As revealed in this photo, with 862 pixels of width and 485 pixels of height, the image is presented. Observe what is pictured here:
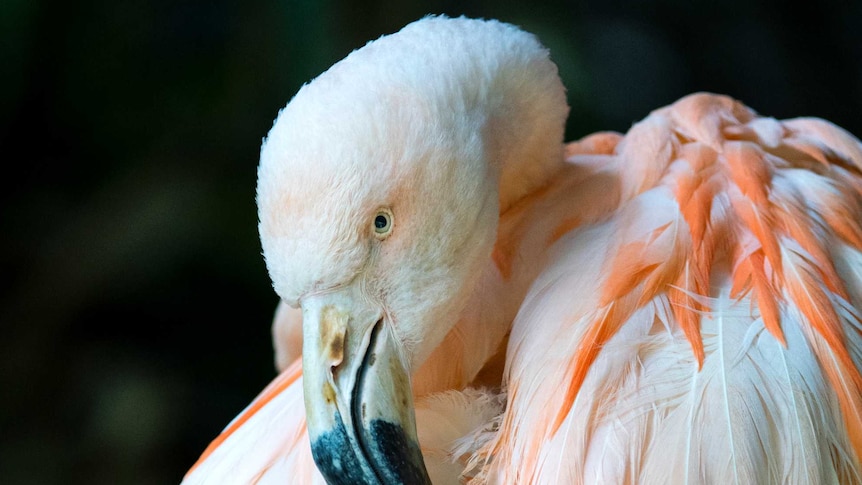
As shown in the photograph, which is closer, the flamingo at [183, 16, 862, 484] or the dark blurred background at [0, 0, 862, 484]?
the flamingo at [183, 16, 862, 484]

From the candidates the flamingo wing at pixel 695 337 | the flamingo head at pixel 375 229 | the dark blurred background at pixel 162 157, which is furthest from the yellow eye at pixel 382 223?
the dark blurred background at pixel 162 157

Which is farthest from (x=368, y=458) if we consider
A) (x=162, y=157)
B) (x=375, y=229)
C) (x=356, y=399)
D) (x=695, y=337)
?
(x=162, y=157)

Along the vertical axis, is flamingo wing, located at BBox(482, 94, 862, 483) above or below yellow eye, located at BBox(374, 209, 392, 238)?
below

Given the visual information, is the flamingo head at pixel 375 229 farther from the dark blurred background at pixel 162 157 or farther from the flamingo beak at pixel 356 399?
the dark blurred background at pixel 162 157

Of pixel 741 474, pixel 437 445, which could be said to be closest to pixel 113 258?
pixel 437 445

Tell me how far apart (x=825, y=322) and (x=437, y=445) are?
1.51 ft

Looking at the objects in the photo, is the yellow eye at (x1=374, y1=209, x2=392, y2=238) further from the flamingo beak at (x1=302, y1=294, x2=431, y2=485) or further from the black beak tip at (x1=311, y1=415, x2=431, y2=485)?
the black beak tip at (x1=311, y1=415, x2=431, y2=485)

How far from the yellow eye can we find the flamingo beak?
8cm

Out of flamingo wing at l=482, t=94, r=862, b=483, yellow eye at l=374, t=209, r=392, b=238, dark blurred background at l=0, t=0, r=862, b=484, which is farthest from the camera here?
dark blurred background at l=0, t=0, r=862, b=484

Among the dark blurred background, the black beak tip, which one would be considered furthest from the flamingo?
the dark blurred background

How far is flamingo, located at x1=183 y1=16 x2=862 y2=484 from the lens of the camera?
0.84 meters

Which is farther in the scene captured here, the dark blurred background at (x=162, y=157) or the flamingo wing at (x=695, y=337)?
the dark blurred background at (x=162, y=157)

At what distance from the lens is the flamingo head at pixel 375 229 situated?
0.88 meters

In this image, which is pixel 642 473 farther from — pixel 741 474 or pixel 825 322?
pixel 825 322
